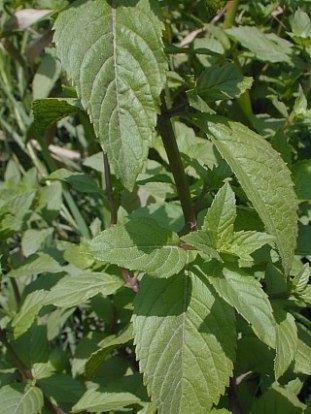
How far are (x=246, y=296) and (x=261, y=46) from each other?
1.04m

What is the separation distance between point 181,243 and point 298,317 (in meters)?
0.49

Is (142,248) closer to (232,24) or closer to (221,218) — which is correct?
(221,218)

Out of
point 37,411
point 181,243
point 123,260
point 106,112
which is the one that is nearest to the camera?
point 106,112

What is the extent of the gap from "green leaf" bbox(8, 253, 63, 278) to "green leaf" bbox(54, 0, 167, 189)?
0.89 meters

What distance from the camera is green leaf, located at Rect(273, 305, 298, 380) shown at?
44.4 inches

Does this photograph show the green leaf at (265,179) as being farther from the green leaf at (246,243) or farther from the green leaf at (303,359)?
the green leaf at (303,359)

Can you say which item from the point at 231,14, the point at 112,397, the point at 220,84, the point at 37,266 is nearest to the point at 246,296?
the point at 220,84

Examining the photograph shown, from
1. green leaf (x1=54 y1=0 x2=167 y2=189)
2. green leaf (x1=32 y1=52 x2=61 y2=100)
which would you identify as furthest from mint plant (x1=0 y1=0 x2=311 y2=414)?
green leaf (x1=32 y1=52 x2=61 y2=100)

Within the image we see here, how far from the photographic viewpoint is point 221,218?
123 centimetres

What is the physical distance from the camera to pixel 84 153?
8.80 ft

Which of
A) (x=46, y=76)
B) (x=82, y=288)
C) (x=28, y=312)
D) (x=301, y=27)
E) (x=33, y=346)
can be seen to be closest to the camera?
(x=82, y=288)

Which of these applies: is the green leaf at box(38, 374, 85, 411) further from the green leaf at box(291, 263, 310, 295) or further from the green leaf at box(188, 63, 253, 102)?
the green leaf at box(188, 63, 253, 102)

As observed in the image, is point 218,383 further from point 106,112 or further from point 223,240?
point 106,112

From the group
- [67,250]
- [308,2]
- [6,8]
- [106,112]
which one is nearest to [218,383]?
[106,112]
